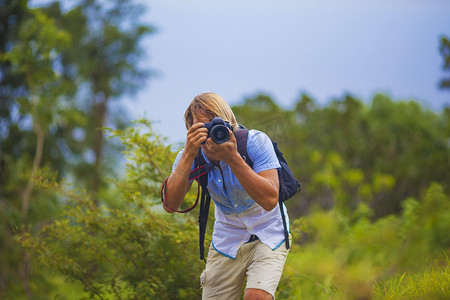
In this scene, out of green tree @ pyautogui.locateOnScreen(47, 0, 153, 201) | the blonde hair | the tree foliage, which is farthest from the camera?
green tree @ pyautogui.locateOnScreen(47, 0, 153, 201)

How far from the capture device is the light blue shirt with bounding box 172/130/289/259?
9.24 ft

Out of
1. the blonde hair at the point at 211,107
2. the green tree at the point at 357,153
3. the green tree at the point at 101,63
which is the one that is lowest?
the green tree at the point at 357,153

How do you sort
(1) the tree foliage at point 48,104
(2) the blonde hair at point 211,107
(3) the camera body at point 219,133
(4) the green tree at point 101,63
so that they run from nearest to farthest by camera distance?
(3) the camera body at point 219,133
(2) the blonde hair at point 211,107
(1) the tree foliage at point 48,104
(4) the green tree at point 101,63

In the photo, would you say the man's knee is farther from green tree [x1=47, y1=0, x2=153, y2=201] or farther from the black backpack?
green tree [x1=47, y1=0, x2=153, y2=201]

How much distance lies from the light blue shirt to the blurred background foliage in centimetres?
39

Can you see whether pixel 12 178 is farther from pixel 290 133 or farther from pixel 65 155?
pixel 290 133

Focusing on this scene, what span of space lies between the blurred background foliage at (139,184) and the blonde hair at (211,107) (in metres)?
1.06

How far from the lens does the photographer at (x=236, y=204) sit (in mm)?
Answer: 2646

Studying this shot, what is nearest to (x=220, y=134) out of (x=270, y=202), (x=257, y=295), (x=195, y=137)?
(x=195, y=137)

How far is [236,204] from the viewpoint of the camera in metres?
2.92

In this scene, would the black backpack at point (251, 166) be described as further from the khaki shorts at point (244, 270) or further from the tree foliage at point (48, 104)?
the tree foliage at point (48, 104)

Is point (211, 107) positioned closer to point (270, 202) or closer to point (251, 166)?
point (251, 166)

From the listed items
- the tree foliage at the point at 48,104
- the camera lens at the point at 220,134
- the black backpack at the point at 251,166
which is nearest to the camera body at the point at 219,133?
the camera lens at the point at 220,134

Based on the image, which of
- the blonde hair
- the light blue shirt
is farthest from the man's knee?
the blonde hair
